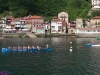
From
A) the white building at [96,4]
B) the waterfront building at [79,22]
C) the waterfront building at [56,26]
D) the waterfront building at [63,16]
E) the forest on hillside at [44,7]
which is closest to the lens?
the waterfront building at [56,26]

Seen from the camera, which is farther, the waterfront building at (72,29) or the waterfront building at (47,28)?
the waterfront building at (47,28)

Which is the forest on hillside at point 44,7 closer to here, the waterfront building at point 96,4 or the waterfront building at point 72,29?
the waterfront building at point 96,4

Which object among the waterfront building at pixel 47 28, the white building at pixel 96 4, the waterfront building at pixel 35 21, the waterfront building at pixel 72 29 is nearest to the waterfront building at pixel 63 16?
the waterfront building at pixel 72 29

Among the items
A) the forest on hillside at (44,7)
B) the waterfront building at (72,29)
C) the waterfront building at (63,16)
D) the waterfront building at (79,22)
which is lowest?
the waterfront building at (72,29)

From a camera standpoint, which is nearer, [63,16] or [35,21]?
[35,21]

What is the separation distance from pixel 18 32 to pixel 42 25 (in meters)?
10.9

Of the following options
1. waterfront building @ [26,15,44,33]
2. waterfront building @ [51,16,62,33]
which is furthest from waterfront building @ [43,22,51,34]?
waterfront building @ [26,15,44,33]

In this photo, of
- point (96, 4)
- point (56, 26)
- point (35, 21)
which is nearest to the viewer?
point (56, 26)

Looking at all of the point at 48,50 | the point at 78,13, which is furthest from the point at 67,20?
the point at 48,50

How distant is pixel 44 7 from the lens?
453 ft

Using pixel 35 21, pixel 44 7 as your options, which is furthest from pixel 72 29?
pixel 44 7

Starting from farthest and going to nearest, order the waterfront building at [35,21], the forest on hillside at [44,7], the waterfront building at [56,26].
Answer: the forest on hillside at [44,7] < the waterfront building at [35,21] < the waterfront building at [56,26]

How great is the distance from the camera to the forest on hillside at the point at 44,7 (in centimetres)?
13536

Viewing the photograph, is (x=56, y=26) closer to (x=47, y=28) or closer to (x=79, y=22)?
(x=47, y=28)
